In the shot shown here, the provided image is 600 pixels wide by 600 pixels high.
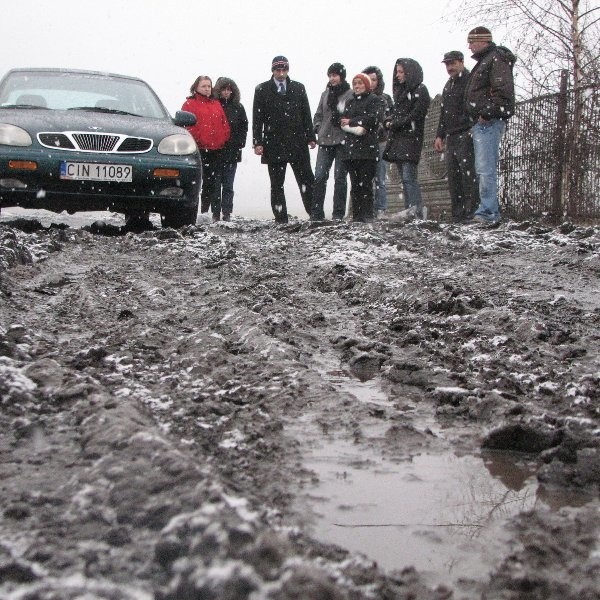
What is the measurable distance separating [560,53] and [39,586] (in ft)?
42.8

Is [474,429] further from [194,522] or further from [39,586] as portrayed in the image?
[39,586]

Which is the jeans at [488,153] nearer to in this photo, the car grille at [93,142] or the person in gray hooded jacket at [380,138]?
the person in gray hooded jacket at [380,138]

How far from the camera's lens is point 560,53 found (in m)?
12.5

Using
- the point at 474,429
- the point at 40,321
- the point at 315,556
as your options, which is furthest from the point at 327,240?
the point at 315,556

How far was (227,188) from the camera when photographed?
403 inches

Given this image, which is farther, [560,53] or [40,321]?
[560,53]

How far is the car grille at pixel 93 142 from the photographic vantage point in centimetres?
642

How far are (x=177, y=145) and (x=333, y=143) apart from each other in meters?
2.33

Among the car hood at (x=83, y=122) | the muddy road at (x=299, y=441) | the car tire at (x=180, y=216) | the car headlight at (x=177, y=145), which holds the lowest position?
the muddy road at (x=299, y=441)

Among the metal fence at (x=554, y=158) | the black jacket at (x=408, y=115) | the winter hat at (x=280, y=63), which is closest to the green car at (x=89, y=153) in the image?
the winter hat at (x=280, y=63)

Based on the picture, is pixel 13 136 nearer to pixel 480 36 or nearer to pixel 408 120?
pixel 408 120

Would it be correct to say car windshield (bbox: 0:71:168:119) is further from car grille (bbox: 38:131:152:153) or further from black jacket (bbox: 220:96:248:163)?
black jacket (bbox: 220:96:248:163)

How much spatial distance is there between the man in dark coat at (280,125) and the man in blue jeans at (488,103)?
222 cm

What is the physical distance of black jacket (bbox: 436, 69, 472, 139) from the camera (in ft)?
26.4
